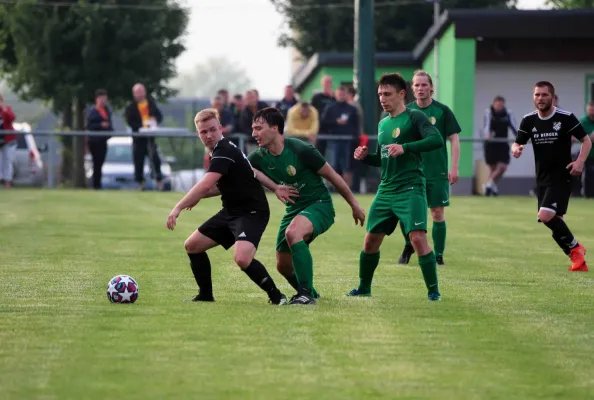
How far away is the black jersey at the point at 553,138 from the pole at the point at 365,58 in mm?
15413

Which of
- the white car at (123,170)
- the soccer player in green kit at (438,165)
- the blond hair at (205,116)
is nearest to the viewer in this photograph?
the blond hair at (205,116)

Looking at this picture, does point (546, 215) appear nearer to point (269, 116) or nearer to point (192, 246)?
point (269, 116)

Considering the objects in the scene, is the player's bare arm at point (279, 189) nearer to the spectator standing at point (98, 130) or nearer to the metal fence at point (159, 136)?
the metal fence at point (159, 136)

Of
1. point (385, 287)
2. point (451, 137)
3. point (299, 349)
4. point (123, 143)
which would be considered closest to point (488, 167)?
point (123, 143)

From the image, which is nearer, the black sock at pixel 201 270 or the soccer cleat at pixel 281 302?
the soccer cleat at pixel 281 302

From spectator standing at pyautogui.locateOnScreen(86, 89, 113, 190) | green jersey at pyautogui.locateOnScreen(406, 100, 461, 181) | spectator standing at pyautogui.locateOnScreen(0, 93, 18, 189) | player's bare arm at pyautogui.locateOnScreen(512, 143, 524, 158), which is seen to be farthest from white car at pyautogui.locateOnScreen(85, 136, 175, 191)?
player's bare arm at pyautogui.locateOnScreen(512, 143, 524, 158)

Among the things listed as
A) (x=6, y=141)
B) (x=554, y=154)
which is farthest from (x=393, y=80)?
(x=6, y=141)

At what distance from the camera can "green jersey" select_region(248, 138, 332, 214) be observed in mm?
10102

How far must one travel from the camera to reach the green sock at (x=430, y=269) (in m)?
10.2

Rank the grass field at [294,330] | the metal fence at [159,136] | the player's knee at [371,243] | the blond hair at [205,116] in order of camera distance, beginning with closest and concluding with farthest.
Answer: the grass field at [294,330] → the blond hair at [205,116] → the player's knee at [371,243] → the metal fence at [159,136]

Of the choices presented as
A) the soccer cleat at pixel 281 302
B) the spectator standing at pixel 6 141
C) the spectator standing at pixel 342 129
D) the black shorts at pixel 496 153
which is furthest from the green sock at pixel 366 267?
the black shorts at pixel 496 153

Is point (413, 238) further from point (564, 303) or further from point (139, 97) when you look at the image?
point (139, 97)

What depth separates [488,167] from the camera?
94.9ft

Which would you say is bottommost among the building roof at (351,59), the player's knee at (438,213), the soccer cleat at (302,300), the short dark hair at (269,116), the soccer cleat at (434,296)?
the soccer cleat at (434,296)
